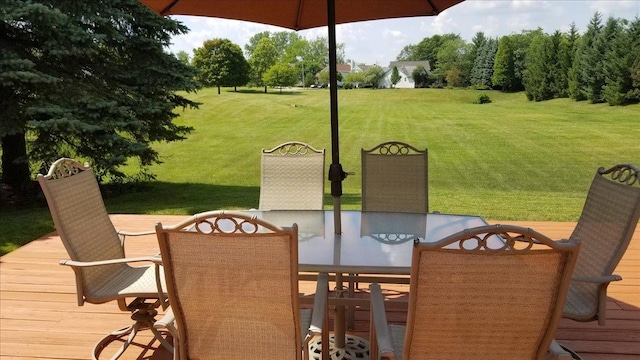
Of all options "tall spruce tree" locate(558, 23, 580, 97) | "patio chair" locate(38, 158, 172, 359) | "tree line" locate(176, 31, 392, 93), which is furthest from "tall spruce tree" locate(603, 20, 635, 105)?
"patio chair" locate(38, 158, 172, 359)

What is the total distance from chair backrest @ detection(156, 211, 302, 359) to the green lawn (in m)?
3.28

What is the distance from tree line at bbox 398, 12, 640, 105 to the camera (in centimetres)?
1204

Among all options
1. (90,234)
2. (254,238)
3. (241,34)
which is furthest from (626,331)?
(241,34)

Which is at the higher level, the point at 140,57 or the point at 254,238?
the point at 140,57

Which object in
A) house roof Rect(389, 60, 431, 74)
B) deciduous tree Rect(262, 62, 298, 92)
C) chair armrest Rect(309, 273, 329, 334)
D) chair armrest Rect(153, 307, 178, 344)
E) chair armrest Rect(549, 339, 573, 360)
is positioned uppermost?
house roof Rect(389, 60, 431, 74)

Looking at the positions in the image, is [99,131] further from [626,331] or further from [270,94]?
[270,94]

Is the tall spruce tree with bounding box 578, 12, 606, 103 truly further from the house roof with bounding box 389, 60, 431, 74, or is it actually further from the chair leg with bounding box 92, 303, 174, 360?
the chair leg with bounding box 92, 303, 174, 360

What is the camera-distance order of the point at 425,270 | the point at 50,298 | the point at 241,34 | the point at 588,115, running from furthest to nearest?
1. the point at 588,115
2. the point at 241,34
3. the point at 50,298
4. the point at 425,270

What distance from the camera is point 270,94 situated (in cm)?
1371

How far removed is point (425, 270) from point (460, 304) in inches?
5.9

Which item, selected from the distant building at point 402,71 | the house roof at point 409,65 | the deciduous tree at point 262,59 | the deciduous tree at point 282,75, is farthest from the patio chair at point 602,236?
the house roof at point 409,65

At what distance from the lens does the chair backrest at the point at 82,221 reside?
1991 mm

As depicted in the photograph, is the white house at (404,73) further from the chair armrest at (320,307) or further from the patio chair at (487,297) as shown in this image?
the patio chair at (487,297)

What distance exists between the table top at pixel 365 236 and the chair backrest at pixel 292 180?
1.48 ft
